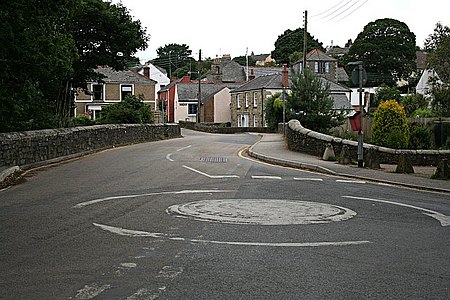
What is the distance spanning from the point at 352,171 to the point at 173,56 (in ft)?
435

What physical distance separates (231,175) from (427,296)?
42.9ft

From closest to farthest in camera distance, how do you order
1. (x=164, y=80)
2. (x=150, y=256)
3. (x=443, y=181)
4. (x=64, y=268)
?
(x=64, y=268)
(x=150, y=256)
(x=443, y=181)
(x=164, y=80)

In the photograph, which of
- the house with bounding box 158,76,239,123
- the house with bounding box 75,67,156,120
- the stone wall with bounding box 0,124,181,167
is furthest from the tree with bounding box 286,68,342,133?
the house with bounding box 158,76,239,123

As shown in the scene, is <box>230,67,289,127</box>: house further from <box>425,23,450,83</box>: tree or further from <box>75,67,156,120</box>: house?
<box>425,23,450,83</box>: tree

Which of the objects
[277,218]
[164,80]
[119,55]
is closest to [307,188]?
[277,218]

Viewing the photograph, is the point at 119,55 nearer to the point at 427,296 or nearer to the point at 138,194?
the point at 138,194

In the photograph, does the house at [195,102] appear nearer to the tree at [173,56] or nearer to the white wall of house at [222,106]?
the white wall of house at [222,106]

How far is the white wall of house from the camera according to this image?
277 feet

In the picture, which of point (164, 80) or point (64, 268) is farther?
point (164, 80)

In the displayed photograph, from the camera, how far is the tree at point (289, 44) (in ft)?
386

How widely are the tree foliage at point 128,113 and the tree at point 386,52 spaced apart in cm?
5020

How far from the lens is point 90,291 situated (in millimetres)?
6270

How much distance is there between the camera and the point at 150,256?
7.81 meters

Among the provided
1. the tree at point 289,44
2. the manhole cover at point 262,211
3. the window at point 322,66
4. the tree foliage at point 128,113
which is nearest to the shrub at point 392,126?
the manhole cover at point 262,211
